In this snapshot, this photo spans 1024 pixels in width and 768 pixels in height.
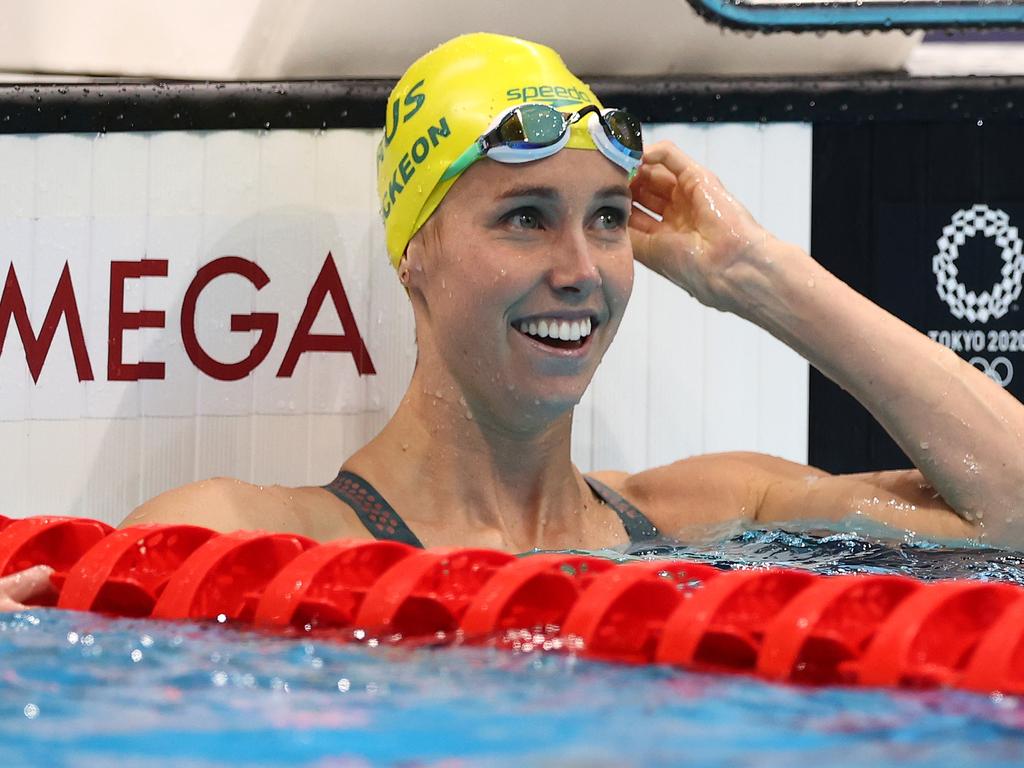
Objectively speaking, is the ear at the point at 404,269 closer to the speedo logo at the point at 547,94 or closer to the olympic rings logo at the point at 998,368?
the speedo logo at the point at 547,94

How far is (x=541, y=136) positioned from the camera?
2.48 meters

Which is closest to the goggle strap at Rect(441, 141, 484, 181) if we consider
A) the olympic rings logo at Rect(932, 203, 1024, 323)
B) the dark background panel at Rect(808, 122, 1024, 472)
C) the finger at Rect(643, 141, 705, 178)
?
the finger at Rect(643, 141, 705, 178)

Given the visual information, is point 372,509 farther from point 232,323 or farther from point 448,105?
point 232,323

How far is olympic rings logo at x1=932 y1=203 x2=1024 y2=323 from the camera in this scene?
3.28 metres

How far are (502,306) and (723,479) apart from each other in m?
0.64

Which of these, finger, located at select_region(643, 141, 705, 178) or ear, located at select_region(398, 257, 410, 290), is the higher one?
finger, located at select_region(643, 141, 705, 178)

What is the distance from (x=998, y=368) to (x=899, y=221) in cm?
40

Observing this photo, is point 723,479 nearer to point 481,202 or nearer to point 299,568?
point 481,202

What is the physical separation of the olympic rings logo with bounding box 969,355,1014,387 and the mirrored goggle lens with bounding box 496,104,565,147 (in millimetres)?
1288

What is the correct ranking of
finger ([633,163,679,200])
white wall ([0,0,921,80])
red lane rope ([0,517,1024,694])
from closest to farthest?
red lane rope ([0,517,1024,694]), finger ([633,163,679,200]), white wall ([0,0,921,80])

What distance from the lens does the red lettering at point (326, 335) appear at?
3238 mm

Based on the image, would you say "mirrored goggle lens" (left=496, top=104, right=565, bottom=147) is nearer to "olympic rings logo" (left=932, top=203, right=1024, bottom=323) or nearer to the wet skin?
the wet skin

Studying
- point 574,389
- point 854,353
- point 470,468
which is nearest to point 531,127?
point 574,389

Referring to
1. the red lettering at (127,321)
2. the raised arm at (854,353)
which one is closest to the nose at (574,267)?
the raised arm at (854,353)
